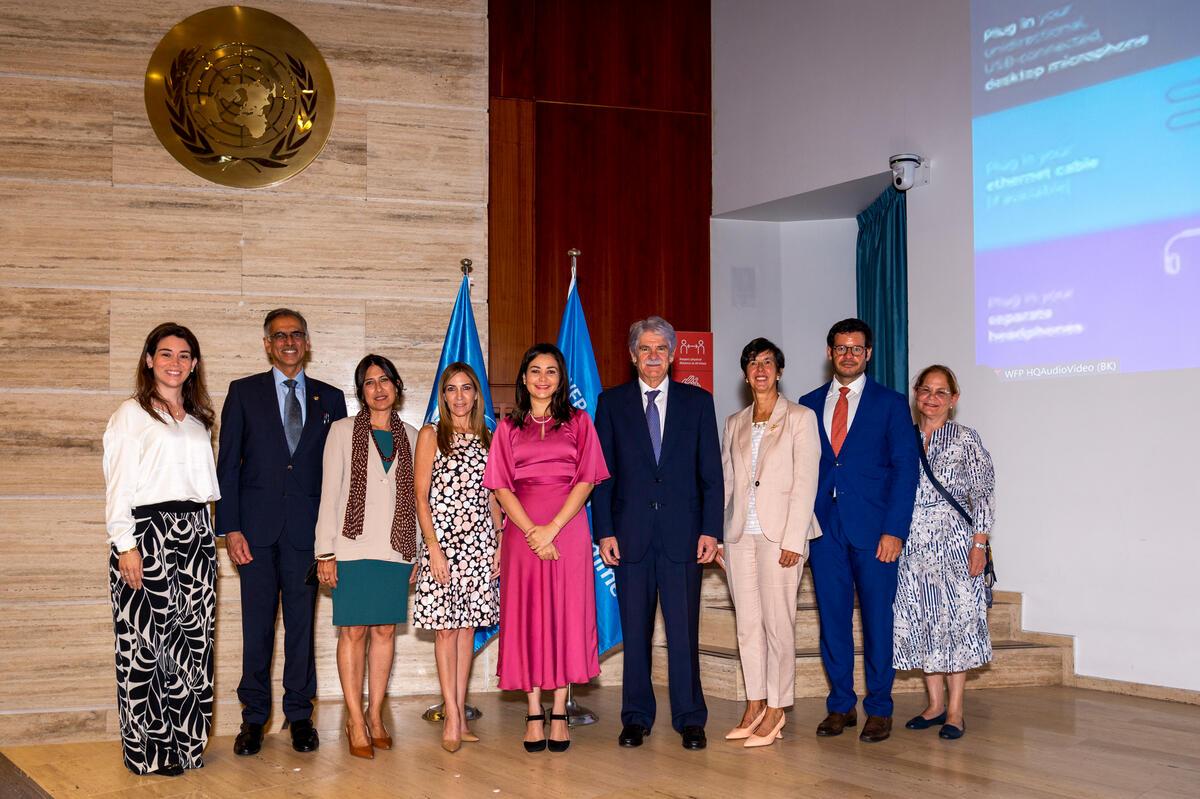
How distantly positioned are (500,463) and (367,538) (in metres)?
0.59

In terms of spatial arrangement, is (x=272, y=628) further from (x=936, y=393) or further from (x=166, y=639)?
(x=936, y=393)

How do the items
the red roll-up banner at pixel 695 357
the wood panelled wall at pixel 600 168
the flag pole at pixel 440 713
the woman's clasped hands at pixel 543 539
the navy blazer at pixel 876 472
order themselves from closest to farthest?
the woman's clasped hands at pixel 543 539 → the navy blazer at pixel 876 472 → the flag pole at pixel 440 713 → the wood panelled wall at pixel 600 168 → the red roll-up banner at pixel 695 357

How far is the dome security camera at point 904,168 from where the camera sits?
6074mm

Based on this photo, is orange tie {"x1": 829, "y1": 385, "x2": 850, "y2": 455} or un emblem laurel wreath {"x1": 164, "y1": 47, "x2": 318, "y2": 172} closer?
orange tie {"x1": 829, "y1": 385, "x2": 850, "y2": 455}

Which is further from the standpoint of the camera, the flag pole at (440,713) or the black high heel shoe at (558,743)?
the flag pole at (440,713)

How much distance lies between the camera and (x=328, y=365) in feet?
18.1

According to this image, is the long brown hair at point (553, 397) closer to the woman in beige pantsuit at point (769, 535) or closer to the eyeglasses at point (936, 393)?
the woman in beige pantsuit at point (769, 535)

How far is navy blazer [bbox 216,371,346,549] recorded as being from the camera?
165 inches

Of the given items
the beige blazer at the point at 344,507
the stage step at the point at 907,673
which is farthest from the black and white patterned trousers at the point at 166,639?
the stage step at the point at 907,673

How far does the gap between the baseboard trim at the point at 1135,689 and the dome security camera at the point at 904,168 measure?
112 inches

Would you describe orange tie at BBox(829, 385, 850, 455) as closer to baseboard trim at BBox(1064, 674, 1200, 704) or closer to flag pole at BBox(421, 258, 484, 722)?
flag pole at BBox(421, 258, 484, 722)

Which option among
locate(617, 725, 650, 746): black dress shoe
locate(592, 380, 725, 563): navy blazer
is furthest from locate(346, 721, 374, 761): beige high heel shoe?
locate(592, 380, 725, 563): navy blazer

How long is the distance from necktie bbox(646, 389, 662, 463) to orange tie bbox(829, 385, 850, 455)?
73 centimetres

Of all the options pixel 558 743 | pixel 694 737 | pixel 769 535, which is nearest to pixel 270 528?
Answer: pixel 558 743
